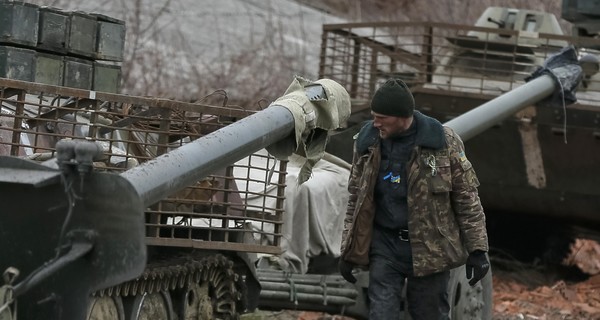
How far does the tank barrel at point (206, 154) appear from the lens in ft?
17.4

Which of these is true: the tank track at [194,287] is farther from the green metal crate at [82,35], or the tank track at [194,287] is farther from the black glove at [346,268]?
the green metal crate at [82,35]

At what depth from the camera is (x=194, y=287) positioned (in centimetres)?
898

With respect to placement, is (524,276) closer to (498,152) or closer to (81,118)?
(498,152)

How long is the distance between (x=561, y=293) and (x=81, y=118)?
653 cm

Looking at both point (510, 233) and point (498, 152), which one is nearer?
point (498, 152)

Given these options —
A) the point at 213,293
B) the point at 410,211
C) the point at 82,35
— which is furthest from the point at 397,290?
the point at 82,35

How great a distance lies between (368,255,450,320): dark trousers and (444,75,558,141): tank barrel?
327 centimetres

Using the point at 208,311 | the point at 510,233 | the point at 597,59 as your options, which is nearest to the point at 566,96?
the point at 597,59

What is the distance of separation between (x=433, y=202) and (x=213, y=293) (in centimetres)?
196

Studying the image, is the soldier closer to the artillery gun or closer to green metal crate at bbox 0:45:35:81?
the artillery gun

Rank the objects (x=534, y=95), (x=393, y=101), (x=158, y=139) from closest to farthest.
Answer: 1. (x=393, y=101)
2. (x=158, y=139)
3. (x=534, y=95)

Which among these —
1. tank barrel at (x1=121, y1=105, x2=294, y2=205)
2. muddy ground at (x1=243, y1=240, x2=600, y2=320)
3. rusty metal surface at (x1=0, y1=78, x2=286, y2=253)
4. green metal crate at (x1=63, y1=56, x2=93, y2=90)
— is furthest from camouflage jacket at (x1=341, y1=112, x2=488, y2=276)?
muddy ground at (x1=243, y1=240, x2=600, y2=320)

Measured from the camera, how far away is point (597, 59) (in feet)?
47.1

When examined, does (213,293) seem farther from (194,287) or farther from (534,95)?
(534,95)
